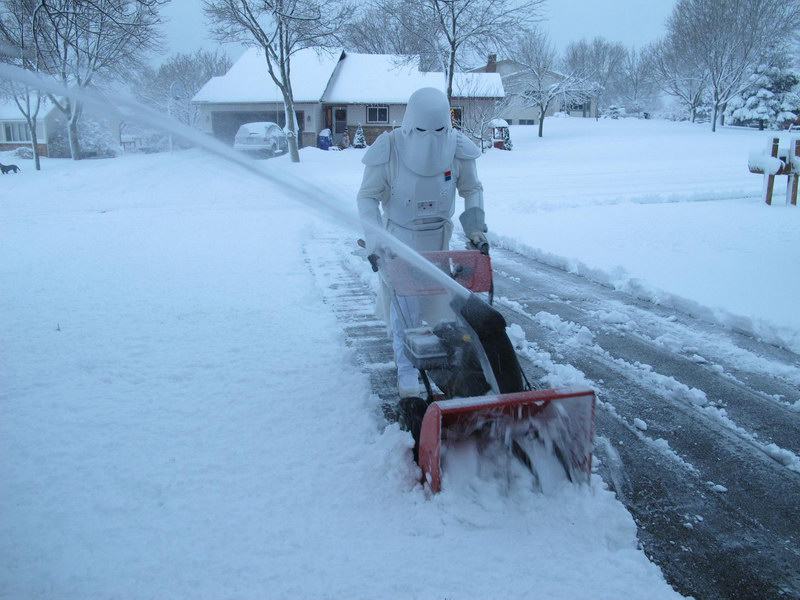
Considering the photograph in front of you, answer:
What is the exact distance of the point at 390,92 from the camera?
37375 millimetres

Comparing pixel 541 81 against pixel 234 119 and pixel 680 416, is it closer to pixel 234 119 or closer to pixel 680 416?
pixel 234 119

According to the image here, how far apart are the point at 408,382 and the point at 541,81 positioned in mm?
40284

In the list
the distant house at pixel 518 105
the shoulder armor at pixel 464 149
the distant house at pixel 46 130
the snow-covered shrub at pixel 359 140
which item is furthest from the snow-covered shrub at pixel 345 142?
the shoulder armor at pixel 464 149

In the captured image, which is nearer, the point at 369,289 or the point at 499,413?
the point at 499,413

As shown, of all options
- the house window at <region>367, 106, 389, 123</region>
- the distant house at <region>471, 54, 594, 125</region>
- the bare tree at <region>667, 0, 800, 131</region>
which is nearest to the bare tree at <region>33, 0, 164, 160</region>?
the house window at <region>367, 106, 389, 123</region>

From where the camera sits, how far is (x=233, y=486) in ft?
11.0

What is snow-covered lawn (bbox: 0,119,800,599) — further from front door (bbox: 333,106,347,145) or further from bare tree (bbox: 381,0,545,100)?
front door (bbox: 333,106,347,145)

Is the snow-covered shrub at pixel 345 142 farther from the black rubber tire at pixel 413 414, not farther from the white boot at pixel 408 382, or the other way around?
the black rubber tire at pixel 413 414

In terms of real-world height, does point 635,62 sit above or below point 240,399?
above

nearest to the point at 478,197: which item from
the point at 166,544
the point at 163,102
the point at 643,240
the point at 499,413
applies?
the point at 499,413

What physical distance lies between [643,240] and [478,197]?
238 inches

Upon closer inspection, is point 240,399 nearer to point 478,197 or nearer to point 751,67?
point 478,197

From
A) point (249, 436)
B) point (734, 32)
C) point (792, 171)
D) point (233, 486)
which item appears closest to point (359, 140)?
point (734, 32)

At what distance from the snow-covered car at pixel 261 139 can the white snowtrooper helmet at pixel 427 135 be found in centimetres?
2472
